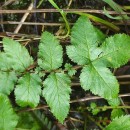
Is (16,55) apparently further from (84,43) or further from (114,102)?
(114,102)

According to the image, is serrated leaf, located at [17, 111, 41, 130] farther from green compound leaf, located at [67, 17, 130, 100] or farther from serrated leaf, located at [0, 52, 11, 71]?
green compound leaf, located at [67, 17, 130, 100]

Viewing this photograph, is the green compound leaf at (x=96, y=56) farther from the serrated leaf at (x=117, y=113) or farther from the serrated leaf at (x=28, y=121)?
the serrated leaf at (x=28, y=121)

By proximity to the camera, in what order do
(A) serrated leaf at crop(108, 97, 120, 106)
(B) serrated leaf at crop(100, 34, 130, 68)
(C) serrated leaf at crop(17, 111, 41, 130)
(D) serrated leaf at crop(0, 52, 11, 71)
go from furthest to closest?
(C) serrated leaf at crop(17, 111, 41, 130)
(A) serrated leaf at crop(108, 97, 120, 106)
(D) serrated leaf at crop(0, 52, 11, 71)
(B) serrated leaf at crop(100, 34, 130, 68)

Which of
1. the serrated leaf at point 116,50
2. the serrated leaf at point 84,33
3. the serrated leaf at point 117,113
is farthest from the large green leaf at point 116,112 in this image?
the serrated leaf at point 84,33

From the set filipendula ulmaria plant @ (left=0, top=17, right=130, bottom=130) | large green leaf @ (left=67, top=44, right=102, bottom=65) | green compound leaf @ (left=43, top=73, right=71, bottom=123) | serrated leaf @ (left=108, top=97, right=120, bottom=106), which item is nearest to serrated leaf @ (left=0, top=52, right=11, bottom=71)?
filipendula ulmaria plant @ (left=0, top=17, right=130, bottom=130)

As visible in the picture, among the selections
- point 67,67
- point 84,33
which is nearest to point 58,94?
point 67,67
